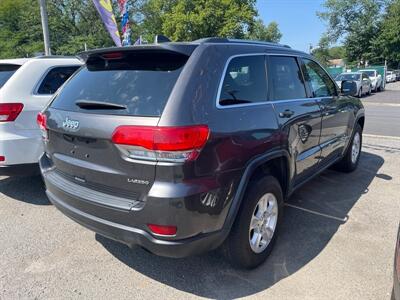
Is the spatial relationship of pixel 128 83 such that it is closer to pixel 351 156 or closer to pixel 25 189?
pixel 25 189

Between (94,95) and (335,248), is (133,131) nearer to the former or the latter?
(94,95)

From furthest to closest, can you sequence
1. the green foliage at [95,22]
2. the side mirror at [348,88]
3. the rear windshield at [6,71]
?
1. the green foliage at [95,22]
2. the side mirror at [348,88]
3. the rear windshield at [6,71]

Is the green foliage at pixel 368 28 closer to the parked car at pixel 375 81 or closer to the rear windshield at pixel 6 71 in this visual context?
the parked car at pixel 375 81

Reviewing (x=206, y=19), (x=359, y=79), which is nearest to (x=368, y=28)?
(x=206, y=19)

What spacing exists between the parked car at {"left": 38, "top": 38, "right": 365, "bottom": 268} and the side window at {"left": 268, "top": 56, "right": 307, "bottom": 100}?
30mm

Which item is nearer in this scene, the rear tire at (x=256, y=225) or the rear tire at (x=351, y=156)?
the rear tire at (x=256, y=225)

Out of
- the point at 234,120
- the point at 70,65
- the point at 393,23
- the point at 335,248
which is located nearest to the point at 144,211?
the point at 234,120

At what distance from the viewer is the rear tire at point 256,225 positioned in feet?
9.25

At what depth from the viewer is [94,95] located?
2.82 m

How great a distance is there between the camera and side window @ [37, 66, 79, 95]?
14.8 ft

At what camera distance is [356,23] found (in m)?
51.0

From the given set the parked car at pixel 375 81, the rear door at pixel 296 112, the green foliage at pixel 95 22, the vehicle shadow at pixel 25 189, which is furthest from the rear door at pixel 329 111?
the green foliage at pixel 95 22

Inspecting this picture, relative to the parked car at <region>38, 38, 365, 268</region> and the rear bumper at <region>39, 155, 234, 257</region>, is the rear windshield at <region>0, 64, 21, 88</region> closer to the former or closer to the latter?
the parked car at <region>38, 38, 365, 268</region>

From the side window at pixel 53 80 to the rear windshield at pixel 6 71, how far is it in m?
0.36
